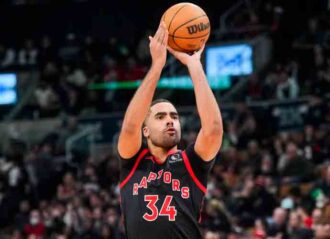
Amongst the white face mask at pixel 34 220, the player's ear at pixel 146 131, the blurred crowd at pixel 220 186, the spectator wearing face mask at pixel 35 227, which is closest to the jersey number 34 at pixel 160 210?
the player's ear at pixel 146 131

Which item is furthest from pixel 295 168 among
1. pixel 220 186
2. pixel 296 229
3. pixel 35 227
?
pixel 35 227

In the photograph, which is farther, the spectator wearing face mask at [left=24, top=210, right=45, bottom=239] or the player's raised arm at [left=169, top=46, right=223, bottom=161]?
the spectator wearing face mask at [left=24, top=210, right=45, bottom=239]

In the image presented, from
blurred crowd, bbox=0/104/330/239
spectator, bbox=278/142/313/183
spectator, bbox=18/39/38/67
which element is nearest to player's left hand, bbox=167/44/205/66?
blurred crowd, bbox=0/104/330/239

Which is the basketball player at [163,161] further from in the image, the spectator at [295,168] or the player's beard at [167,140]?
the spectator at [295,168]

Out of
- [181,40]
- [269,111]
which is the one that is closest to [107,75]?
[269,111]

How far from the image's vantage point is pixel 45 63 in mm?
25234

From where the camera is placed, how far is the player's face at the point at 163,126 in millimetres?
6723

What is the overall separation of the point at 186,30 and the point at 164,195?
1.02 meters

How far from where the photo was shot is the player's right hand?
6539 mm

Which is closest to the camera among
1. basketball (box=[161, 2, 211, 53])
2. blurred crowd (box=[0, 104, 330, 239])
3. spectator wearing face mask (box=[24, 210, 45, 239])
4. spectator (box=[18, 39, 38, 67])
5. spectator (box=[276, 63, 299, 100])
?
basketball (box=[161, 2, 211, 53])

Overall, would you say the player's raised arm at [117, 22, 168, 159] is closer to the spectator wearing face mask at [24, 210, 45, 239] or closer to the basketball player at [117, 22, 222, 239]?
the basketball player at [117, 22, 222, 239]

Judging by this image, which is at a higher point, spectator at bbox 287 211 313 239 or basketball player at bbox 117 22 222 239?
basketball player at bbox 117 22 222 239

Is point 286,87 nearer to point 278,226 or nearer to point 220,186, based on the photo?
point 220,186

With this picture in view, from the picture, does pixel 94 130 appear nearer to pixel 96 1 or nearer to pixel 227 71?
pixel 227 71
